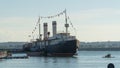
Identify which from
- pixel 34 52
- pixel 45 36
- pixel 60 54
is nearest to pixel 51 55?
pixel 60 54

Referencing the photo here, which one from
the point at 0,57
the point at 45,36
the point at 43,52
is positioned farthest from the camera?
the point at 45,36

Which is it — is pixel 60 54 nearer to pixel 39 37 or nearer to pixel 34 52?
pixel 34 52

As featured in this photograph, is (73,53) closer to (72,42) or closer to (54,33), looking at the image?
(72,42)

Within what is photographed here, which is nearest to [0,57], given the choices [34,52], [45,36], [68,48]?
[68,48]

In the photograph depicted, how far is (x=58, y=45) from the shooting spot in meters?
154

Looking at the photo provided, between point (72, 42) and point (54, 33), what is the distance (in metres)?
24.4

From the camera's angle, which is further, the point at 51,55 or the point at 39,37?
the point at 39,37

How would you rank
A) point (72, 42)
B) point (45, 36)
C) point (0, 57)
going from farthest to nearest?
point (45, 36) → point (72, 42) → point (0, 57)

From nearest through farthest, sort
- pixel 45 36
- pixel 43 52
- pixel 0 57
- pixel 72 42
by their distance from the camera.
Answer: pixel 0 57
pixel 72 42
pixel 43 52
pixel 45 36

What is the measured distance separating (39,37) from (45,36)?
3.88 meters

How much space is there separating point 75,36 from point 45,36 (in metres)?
31.2

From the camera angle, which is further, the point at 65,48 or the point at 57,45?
the point at 57,45

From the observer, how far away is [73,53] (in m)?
152

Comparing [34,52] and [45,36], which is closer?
[34,52]
